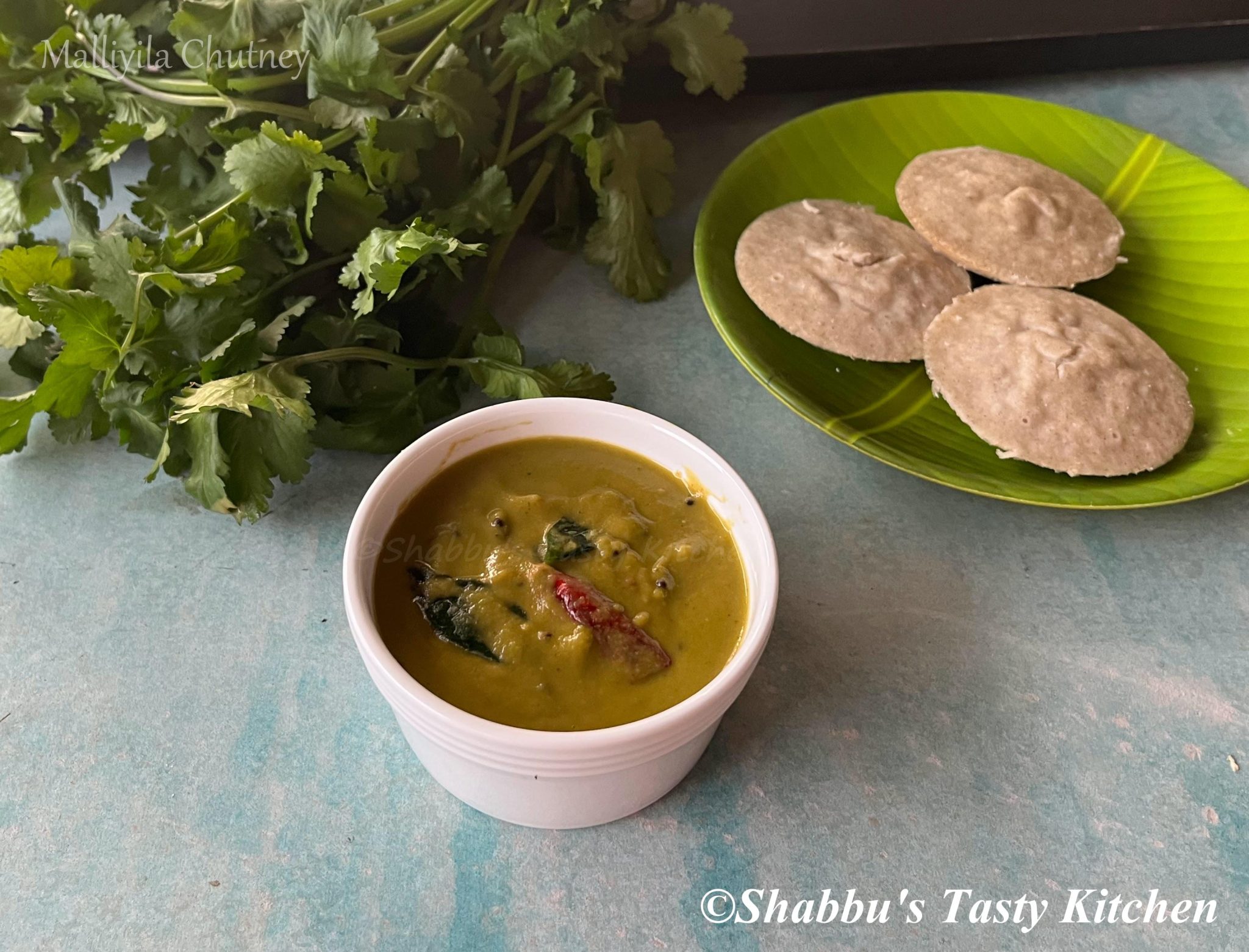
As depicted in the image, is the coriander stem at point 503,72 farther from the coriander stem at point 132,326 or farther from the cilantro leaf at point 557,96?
the coriander stem at point 132,326

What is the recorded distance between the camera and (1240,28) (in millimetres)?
2584

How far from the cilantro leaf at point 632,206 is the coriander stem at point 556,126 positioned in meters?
0.08

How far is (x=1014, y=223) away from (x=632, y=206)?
2.48ft

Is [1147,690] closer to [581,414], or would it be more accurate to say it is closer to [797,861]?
[797,861]

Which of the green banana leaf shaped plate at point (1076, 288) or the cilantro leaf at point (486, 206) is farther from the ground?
the cilantro leaf at point (486, 206)

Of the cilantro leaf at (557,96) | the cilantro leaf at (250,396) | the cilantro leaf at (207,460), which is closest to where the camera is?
the cilantro leaf at (250,396)

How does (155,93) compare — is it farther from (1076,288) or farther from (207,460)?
(1076,288)

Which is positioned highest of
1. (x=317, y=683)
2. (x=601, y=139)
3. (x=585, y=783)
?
(x=601, y=139)

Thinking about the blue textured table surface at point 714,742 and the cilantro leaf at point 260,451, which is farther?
A: the cilantro leaf at point 260,451

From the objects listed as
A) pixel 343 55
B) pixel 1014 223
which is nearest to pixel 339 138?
pixel 343 55

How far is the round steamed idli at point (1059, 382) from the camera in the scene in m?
1.59

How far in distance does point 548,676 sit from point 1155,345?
1345 millimetres

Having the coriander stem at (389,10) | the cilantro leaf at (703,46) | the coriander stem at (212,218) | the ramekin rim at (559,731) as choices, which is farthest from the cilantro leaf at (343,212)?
the cilantro leaf at (703,46)

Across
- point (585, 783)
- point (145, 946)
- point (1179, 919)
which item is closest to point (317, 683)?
point (145, 946)
